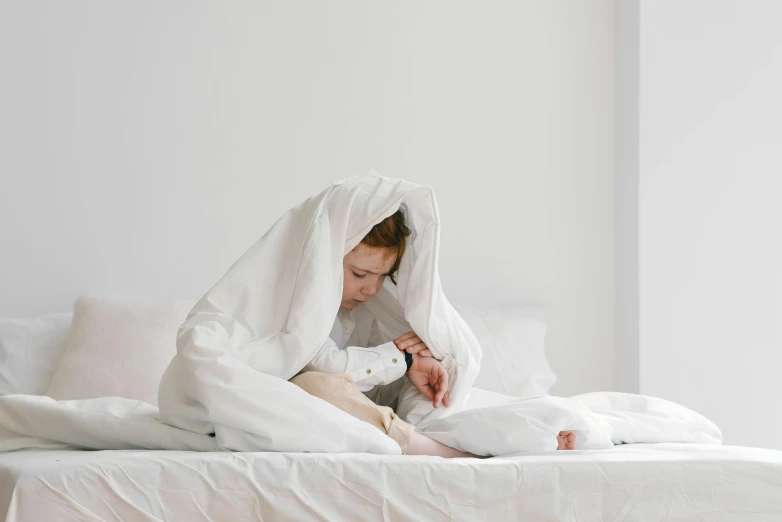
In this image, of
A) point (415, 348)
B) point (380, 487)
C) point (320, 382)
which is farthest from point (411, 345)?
point (380, 487)

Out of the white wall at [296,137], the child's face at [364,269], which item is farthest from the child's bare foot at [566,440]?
the white wall at [296,137]

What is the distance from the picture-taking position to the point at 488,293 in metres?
3.01

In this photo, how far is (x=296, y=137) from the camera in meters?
2.88

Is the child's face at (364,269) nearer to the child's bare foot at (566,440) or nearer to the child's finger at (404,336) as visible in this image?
the child's finger at (404,336)

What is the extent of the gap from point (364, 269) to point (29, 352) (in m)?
1.14

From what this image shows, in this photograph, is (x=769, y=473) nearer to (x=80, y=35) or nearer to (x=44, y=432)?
(x=44, y=432)

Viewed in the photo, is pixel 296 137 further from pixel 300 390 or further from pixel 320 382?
pixel 300 390

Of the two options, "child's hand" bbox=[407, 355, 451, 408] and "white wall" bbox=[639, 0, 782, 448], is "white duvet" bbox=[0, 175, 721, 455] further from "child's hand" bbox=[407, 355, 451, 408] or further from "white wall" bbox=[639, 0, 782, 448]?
"white wall" bbox=[639, 0, 782, 448]

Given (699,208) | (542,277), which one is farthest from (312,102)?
(699,208)

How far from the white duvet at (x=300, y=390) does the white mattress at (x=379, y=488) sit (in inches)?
5.3

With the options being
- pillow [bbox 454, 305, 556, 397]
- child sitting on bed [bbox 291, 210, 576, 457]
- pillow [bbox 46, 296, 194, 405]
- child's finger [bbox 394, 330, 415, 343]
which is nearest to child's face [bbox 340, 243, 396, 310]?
child sitting on bed [bbox 291, 210, 576, 457]

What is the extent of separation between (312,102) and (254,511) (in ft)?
6.14

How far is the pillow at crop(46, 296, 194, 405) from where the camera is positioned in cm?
228

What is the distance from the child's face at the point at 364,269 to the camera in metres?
1.89
